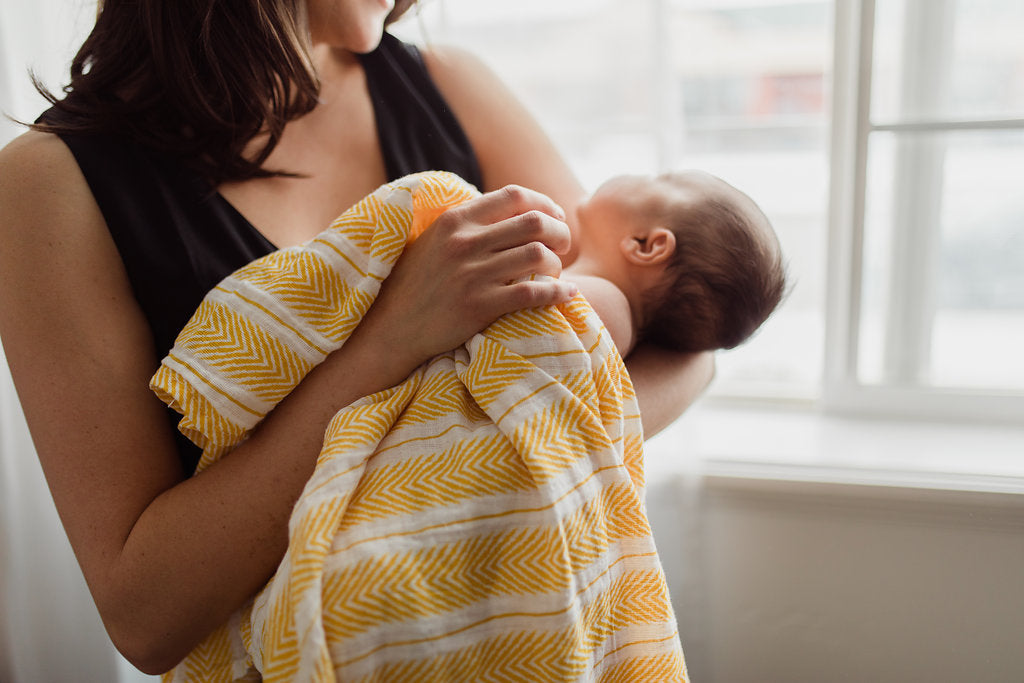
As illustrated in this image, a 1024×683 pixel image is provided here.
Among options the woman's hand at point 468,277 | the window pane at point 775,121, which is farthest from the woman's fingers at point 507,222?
the window pane at point 775,121

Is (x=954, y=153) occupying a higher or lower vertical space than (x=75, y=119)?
lower

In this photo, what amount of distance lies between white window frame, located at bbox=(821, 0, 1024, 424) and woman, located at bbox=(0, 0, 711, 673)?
0.72m

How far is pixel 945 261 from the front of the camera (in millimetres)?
1484

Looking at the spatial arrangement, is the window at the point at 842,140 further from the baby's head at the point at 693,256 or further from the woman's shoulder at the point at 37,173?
the woman's shoulder at the point at 37,173

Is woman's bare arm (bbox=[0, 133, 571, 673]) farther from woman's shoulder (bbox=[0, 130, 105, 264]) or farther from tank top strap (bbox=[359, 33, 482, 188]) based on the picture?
tank top strap (bbox=[359, 33, 482, 188])

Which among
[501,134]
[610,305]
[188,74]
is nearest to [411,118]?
[501,134]

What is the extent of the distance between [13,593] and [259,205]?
2.65 ft

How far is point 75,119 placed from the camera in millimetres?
892

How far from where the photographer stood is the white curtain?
49.3 inches

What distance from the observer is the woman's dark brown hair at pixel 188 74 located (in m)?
0.90

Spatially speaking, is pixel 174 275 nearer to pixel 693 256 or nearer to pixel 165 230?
pixel 165 230

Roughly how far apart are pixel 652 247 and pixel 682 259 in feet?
0.14

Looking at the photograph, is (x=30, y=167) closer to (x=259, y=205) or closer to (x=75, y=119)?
(x=75, y=119)

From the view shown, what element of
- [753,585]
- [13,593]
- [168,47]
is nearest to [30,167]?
[168,47]
